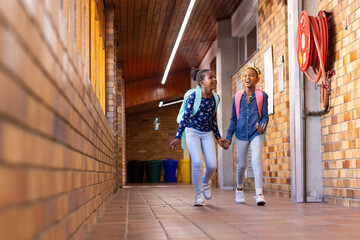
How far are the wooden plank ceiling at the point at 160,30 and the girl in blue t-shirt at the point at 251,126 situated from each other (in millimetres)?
3887

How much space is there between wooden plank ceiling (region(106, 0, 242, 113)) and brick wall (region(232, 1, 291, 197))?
5.27 ft

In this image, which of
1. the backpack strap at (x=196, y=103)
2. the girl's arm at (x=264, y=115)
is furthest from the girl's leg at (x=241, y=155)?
the backpack strap at (x=196, y=103)

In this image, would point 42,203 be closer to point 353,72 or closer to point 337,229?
point 337,229

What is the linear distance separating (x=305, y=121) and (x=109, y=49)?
12.7ft

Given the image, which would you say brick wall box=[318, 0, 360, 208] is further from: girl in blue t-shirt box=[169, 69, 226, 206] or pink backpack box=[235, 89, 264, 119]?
girl in blue t-shirt box=[169, 69, 226, 206]

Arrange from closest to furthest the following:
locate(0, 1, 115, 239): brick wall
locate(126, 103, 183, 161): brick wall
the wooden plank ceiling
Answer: locate(0, 1, 115, 239): brick wall < the wooden plank ceiling < locate(126, 103, 183, 161): brick wall

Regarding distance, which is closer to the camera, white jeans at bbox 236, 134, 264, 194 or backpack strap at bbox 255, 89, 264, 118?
white jeans at bbox 236, 134, 264, 194

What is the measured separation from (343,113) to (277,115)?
7.93 ft

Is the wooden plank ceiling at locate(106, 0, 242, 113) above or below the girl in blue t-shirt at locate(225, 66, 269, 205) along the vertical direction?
above

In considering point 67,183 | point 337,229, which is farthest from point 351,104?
point 67,183

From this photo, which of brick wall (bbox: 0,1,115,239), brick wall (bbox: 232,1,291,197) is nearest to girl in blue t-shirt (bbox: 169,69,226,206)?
brick wall (bbox: 232,1,291,197)

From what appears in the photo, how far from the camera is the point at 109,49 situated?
8.61 m

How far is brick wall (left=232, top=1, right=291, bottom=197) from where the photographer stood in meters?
7.40

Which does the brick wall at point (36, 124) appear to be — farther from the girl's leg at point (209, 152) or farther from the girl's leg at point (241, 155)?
the girl's leg at point (241, 155)
